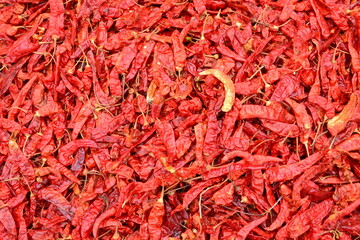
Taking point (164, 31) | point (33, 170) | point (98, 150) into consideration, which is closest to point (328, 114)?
point (164, 31)

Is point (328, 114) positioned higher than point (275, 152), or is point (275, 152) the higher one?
point (328, 114)

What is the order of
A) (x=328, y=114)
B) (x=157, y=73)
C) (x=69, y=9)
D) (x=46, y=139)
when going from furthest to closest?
(x=69, y=9), (x=46, y=139), (x=157, y=73), (x=328, y=114)

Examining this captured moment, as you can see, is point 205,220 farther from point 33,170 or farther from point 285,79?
point 33,170

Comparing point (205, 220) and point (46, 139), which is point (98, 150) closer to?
point (46, 139)

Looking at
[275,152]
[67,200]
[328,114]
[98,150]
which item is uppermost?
[328,114]

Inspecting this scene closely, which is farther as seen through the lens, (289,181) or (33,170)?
(33,170)

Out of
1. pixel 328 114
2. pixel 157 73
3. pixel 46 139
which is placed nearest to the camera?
pixel 328 114

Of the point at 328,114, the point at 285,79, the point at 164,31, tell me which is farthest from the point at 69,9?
the point at 328,114
